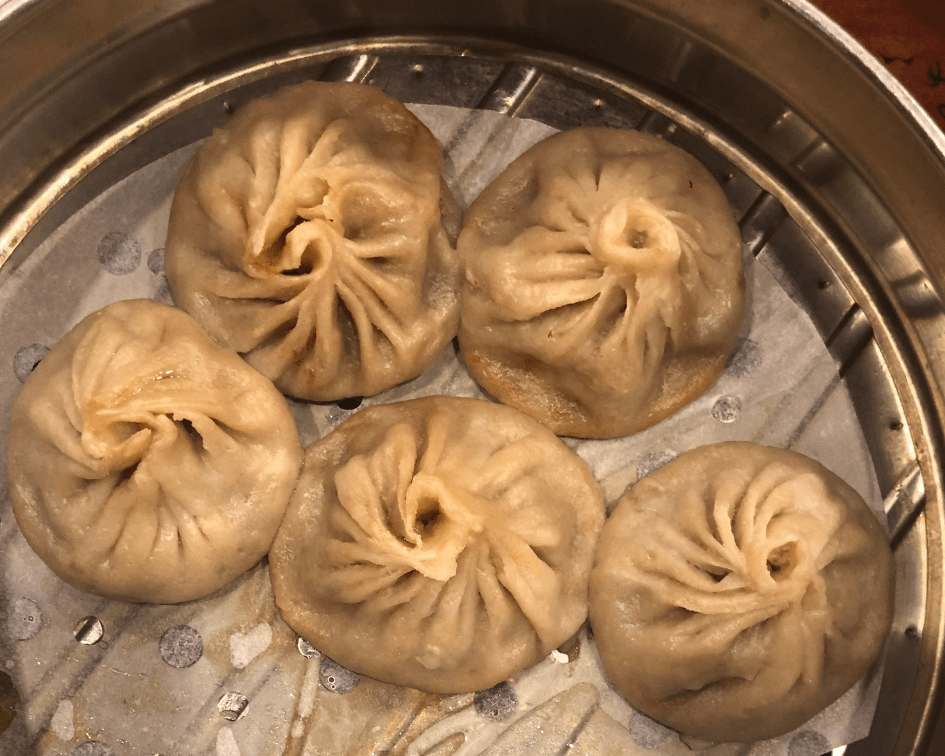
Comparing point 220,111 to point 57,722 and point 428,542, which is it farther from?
point 57,722

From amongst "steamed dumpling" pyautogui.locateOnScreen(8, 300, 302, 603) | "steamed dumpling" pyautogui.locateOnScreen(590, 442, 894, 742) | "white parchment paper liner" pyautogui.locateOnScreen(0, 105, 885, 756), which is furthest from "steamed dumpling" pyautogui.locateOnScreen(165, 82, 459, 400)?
"steamed dumpling" pyautogui.locateOnScreen(590, 442, 894, 742)

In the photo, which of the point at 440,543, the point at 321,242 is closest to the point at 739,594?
the point at 440,543

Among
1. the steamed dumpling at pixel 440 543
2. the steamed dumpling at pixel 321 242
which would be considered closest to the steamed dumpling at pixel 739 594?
the steamed dumpling at pixel 440 543

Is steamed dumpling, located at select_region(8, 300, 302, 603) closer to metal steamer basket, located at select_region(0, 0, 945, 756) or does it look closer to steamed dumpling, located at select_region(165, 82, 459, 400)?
steamed dumpling, located at select_region(165, 82, 459, 400)

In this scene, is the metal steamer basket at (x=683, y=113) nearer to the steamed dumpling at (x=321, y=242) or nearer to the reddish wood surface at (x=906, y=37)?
the steamed dumpling at (x=321, y=242)

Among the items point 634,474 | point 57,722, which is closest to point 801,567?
point 634,474

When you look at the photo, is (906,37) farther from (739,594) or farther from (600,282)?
(739,594)

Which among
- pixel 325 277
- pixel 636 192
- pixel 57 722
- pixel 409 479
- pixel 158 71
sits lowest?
pixel 57 722
